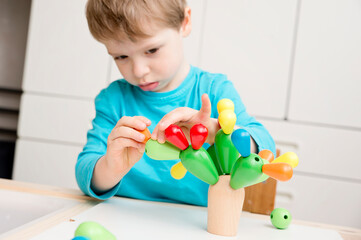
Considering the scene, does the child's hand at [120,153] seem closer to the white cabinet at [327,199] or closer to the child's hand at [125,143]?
the child's hand at [125,143]

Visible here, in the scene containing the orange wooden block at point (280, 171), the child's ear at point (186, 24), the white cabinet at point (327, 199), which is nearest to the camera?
the orange wooden block at point (280, 171)

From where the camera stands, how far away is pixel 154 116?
2.76 feet

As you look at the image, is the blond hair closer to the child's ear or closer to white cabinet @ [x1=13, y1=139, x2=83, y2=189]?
the child's ear

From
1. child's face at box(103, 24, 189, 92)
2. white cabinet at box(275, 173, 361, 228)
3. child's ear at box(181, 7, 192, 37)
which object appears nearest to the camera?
child's face at box(103, 24, 189, 92)

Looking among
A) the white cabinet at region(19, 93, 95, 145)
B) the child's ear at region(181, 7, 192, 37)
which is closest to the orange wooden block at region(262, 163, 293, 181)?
the child's ear at region(181, 7, 192, 37)

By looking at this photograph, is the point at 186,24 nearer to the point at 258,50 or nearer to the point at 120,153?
the point at 120,153

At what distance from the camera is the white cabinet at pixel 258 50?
4.91 ft

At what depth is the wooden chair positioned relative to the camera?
2.61 feet

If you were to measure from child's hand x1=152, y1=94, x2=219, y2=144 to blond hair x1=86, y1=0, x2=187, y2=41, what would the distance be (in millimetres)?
192

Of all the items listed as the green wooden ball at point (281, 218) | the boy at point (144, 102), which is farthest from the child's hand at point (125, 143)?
the green wooden ball at point (281, 218)

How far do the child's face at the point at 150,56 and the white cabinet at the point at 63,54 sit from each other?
0.89 m

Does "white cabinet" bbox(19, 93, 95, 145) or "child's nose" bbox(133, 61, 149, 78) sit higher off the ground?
"child's nose" bbox(133, 61, 149, 78)

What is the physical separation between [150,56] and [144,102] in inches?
6.7

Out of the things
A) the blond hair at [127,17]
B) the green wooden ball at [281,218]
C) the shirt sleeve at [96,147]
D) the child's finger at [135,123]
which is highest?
the blond hair at [127,17]
